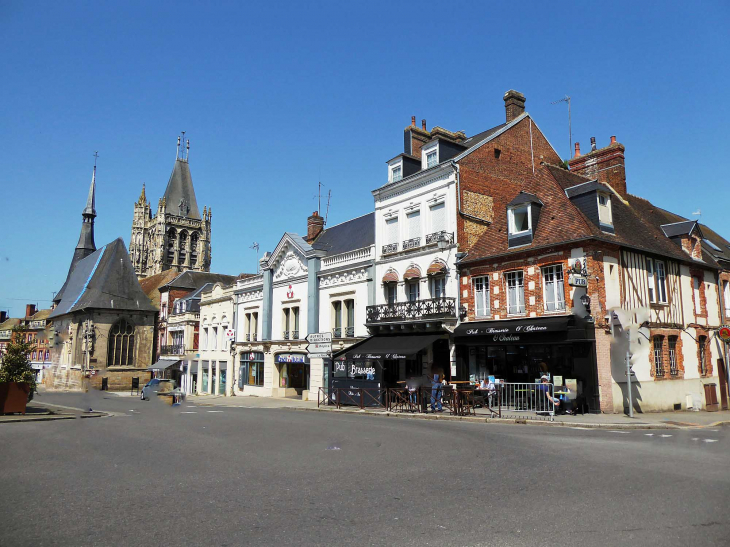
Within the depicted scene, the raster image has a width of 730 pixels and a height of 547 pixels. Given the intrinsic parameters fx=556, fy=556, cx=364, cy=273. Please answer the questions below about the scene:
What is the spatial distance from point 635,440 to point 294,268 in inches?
912

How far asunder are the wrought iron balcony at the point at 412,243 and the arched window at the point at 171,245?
282ft

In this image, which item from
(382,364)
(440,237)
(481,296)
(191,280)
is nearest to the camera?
(481,296)

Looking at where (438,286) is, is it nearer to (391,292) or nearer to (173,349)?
(391,292)

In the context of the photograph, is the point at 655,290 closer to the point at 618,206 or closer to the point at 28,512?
the point at 618,206

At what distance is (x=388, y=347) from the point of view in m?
23.5

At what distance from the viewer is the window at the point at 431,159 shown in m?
25.2

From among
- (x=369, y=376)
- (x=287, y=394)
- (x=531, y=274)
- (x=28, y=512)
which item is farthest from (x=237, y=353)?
(x=28, y=512)

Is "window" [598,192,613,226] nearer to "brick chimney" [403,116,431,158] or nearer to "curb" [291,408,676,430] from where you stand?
"curb" [291,408,676,430]

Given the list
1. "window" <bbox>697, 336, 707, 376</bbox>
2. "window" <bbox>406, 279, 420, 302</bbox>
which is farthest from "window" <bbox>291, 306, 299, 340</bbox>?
"window" <bbox>697, 336, 707, 376</bbox>

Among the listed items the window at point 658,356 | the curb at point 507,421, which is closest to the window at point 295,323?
the curb at point 507,421

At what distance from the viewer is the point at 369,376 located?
25.5 m

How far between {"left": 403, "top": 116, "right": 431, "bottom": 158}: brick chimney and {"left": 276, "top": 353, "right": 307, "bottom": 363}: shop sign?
12333 mm

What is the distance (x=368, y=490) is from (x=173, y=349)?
1784 inches

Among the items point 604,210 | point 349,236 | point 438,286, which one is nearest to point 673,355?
point 604,210
